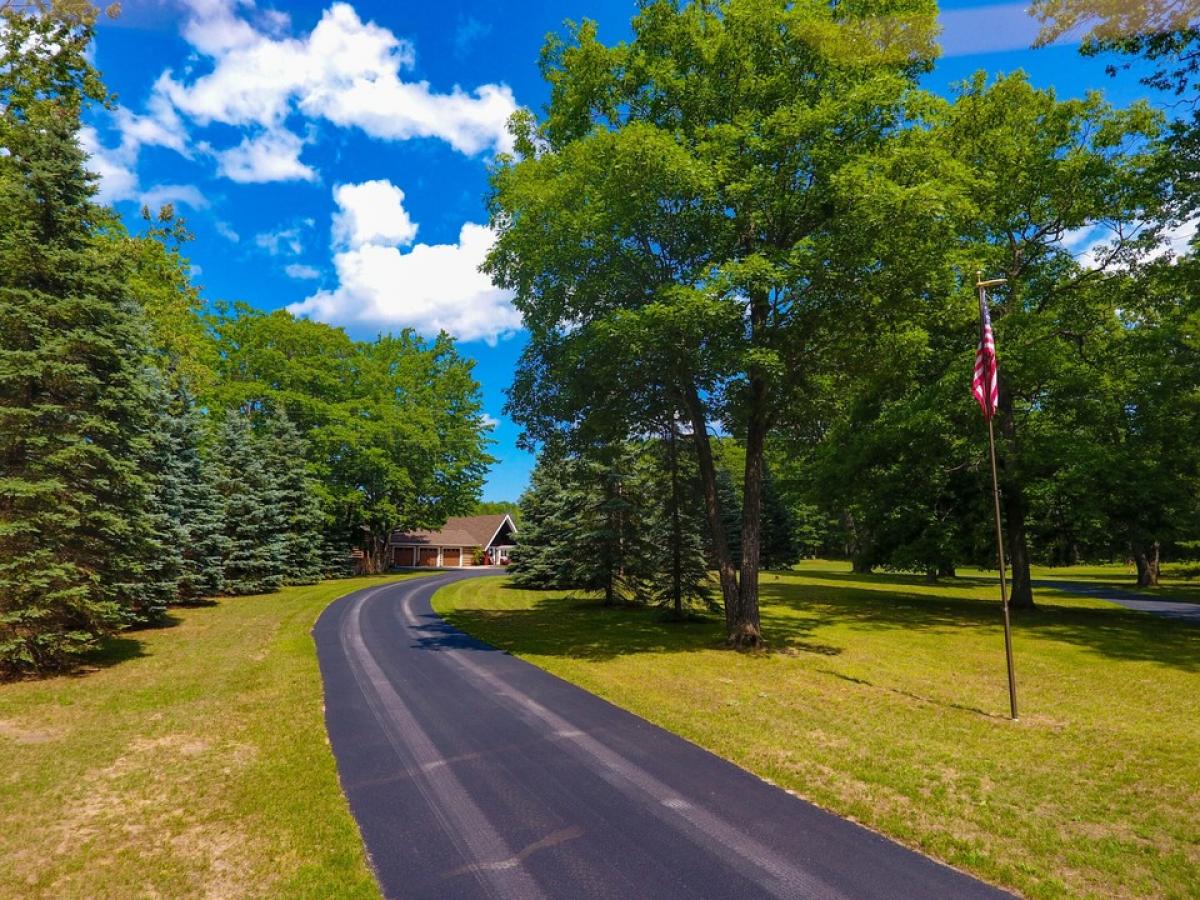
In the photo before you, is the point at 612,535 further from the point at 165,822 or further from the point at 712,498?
the point at 165,822

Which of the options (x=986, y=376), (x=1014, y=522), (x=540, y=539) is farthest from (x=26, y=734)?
(x=1014, y=522)

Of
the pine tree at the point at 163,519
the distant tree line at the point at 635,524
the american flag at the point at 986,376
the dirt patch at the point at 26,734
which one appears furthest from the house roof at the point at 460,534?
the american flag at the point at 986,376

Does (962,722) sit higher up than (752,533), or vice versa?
(752,533)

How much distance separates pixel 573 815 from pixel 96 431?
1233 centimetres

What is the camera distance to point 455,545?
62.7 m

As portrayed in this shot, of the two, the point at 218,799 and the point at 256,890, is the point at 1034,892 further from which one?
the point at 218,799

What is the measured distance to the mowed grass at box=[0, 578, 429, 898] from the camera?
498 centimetres

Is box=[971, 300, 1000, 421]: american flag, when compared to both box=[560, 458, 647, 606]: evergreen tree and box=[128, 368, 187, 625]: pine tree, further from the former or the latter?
box=[128, 368, 187, 625]: pine tree

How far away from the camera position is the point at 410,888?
475cm

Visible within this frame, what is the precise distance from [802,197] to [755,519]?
7.79 meters

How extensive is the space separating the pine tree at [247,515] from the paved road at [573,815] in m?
22.4

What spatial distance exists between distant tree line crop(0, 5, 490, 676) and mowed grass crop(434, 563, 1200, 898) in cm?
917

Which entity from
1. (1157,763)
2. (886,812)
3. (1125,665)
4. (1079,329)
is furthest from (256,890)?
(1079,329)

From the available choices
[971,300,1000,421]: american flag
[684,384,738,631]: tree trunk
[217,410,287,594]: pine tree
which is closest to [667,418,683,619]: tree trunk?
[684,384,738,631]: tree trunk
